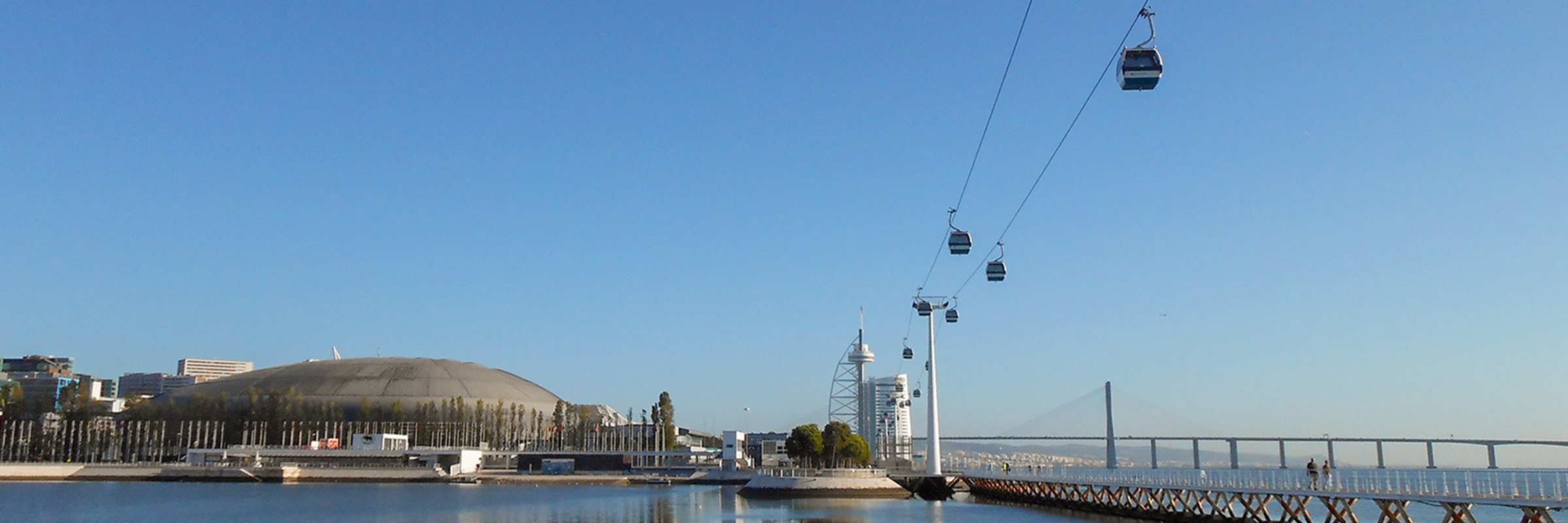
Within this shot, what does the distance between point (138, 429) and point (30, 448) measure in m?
13.9

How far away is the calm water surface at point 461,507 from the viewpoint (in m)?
58.2

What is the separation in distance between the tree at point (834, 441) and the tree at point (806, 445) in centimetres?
89

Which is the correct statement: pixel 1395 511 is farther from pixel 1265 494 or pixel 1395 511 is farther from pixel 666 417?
pixel 666 417

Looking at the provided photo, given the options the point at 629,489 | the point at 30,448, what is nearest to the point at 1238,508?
the point at 629,489

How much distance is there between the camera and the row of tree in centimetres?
12494

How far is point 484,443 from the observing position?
519ft

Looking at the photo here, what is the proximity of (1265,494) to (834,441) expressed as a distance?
8745 centimetres

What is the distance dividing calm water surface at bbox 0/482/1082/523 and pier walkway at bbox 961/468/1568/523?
2.63 m

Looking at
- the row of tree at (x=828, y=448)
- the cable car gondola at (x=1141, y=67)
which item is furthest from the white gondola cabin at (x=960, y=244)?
the row of tree at (x=828, y=448)

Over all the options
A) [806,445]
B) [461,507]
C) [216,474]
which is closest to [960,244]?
[461,507]

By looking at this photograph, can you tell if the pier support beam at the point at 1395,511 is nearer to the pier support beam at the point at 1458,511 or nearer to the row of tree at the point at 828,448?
the pier support beam at the point at 1458,511

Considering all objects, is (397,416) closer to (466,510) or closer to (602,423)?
(602,423)

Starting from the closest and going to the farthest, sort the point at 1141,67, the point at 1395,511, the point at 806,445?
the point at 1141,67 → the point at 1395,511 → the point at 806,445

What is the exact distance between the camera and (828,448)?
127250 mm
